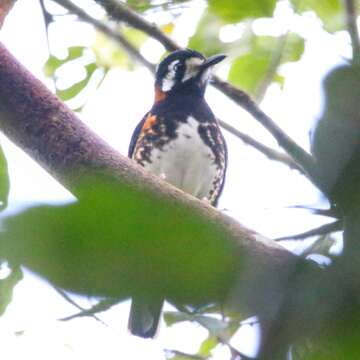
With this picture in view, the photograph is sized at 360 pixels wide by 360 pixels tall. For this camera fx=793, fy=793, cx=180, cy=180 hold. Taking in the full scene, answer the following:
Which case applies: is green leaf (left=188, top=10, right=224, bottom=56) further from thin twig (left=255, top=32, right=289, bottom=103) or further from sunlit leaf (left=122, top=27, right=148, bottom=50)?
sunlit leaf (left=122, top=27, right=148, bottom=50)

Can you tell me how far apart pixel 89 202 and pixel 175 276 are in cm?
4

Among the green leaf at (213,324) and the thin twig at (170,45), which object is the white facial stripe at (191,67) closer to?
the thin twig at (170,45)

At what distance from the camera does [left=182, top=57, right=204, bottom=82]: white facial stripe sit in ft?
12.1

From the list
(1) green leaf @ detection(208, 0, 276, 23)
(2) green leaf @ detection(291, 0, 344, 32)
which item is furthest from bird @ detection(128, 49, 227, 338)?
(1) green leaf @ detection(208, 0, 276, 23)

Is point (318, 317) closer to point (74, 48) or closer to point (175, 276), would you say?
point (175, 276)

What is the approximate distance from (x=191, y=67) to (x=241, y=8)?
2.29 m

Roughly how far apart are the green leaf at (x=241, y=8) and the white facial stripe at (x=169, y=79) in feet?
6.81

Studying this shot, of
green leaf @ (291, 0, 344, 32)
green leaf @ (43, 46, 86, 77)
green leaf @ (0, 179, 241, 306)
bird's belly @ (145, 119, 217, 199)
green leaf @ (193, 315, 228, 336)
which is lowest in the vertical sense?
bird's belly @ (145, 119, 217, 199)

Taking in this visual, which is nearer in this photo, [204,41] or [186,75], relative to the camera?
[204,41]

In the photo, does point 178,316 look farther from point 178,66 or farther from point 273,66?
point 178,66

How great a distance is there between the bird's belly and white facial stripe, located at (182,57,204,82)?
1.33 ft

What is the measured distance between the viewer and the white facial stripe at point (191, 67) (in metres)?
3.70

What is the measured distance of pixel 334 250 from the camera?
0.29 m

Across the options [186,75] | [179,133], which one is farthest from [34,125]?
[186,75]
